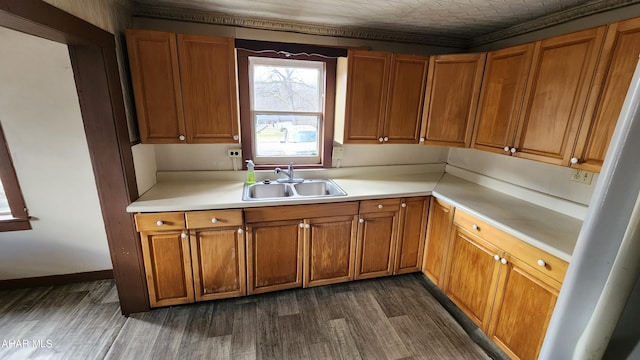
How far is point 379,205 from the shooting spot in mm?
2225

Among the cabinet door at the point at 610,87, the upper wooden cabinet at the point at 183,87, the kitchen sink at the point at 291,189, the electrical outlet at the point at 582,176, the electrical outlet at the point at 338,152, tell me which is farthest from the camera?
the electrical outlet at the point at 338,152

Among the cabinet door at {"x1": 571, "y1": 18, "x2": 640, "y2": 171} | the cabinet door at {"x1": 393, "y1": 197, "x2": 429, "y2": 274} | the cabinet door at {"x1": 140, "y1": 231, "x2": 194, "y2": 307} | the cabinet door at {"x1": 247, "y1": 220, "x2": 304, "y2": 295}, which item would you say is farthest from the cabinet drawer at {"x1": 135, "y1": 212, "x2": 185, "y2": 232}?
the cabinet door at {"x1": 571, "y1": 18, "x2": 640, "y2": 171}

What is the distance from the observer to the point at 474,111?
2.16m

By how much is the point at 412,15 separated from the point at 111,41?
2042 millimetres

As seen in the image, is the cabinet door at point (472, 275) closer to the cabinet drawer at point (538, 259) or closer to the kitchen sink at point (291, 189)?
the cabinet drawer at point (538, 259)

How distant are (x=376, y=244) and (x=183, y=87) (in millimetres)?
1966

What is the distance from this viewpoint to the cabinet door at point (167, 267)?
187cm

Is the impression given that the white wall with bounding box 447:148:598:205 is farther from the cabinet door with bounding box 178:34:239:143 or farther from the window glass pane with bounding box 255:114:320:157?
the cabinet door with bounding box 178:34:239:143

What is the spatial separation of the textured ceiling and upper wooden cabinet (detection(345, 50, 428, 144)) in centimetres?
28

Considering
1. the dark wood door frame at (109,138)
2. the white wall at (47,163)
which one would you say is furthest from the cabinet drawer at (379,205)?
the white wall at (47,163)

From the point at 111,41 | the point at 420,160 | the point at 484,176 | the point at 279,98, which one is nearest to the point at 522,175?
Answer: the point at 484,176

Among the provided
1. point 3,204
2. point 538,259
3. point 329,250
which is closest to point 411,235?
point 329,250

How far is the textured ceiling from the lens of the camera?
5.70 ft

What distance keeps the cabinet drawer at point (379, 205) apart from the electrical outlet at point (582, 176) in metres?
1.16
